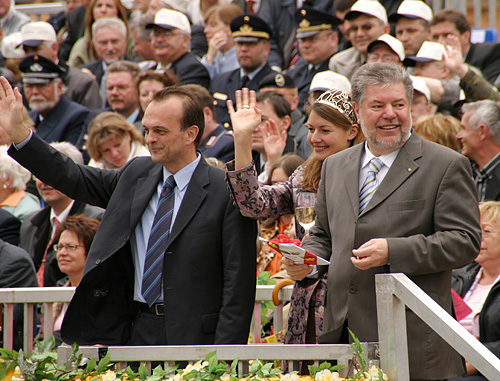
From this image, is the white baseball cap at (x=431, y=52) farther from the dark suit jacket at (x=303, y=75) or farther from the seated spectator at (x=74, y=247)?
the seated spectator at (x=74, y=247)

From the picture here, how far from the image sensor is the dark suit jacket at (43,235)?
6273 mm

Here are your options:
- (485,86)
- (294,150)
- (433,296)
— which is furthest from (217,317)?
(485,86)

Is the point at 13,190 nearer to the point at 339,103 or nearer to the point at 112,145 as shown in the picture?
the point at 112,145

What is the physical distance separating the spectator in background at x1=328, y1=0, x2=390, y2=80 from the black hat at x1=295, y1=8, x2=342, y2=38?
0.39 metres

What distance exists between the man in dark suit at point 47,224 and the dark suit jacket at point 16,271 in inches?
29.5

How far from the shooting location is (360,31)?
8.30 metres

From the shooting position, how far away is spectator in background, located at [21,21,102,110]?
9812 millimetres

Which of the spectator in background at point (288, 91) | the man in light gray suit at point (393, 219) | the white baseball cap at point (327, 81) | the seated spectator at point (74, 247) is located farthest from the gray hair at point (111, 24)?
the man in light gray suit at point (393, 219)

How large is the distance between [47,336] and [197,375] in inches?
59.2

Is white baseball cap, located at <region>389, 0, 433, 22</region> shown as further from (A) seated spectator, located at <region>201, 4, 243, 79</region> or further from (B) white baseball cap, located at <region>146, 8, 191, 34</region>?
(B) white baseball cap, located at <region>146, 8, 191, 34</region>

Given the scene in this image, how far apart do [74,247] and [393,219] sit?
3.10m

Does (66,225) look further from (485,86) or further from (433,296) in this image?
(485,86)

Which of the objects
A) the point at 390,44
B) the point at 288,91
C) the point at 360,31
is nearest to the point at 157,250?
the point at 288,91

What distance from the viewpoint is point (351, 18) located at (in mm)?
8414
